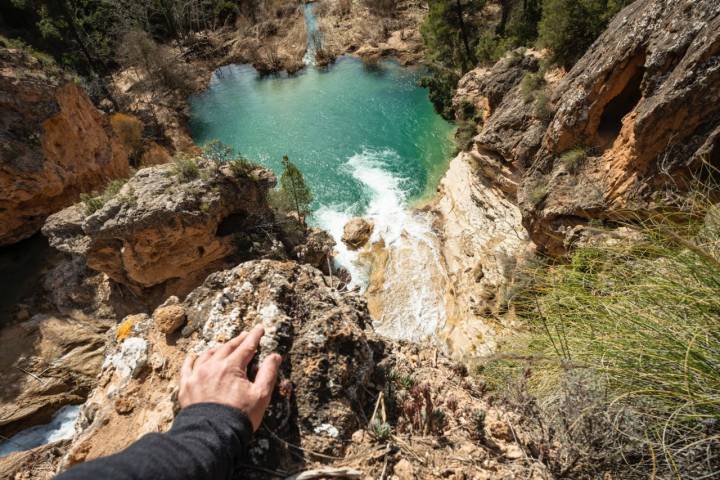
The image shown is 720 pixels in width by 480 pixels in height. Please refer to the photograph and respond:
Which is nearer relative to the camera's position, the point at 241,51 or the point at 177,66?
the point at 177,66

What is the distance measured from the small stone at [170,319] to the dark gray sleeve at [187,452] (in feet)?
5.68

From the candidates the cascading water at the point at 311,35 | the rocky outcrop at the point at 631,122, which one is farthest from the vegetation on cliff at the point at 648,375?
the cascading water at the point at 311,35

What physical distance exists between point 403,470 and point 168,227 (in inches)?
314

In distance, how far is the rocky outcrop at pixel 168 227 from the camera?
7.92m

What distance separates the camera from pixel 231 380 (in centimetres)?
196

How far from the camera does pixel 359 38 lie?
2958 centimetres

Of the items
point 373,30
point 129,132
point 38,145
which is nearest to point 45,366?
point 38,145

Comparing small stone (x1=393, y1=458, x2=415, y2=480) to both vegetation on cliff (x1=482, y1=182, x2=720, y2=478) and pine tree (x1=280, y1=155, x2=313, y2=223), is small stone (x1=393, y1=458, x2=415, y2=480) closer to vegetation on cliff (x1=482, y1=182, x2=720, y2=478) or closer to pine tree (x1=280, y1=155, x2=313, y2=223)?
vegetation on cliff (x1=482, y1=182, x2=720, y2=478)

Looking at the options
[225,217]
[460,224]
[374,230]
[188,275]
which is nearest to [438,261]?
[460,224]

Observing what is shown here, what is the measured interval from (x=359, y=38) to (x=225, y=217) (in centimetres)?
2659

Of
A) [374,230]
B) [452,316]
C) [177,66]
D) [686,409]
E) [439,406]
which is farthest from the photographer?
[177,66]

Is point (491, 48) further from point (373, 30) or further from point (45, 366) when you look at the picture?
point (45, 366)

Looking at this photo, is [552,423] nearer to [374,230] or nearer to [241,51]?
[374,230]

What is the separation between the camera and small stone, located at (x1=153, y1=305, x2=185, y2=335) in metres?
3.24
